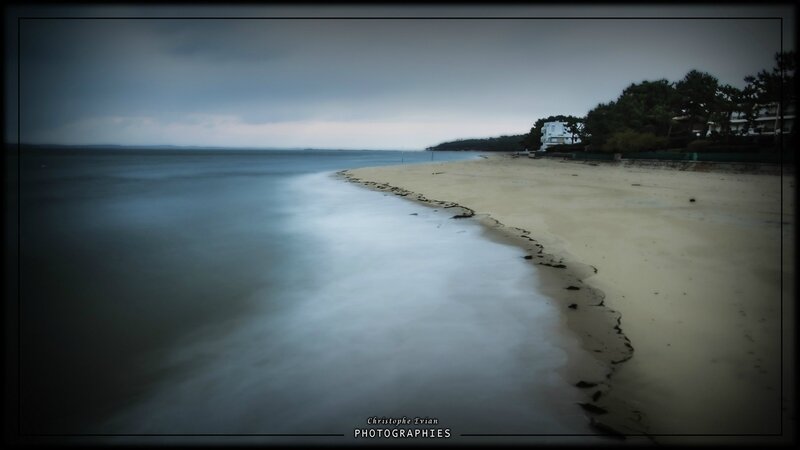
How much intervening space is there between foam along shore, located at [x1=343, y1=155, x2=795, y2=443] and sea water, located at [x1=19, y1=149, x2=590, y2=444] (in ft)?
1.43

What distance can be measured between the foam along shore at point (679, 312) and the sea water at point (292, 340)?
1.43 feet

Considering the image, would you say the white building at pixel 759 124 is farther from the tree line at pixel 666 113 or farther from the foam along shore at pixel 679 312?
the foam along shore at pixel 679 312

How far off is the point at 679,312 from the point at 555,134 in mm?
91305

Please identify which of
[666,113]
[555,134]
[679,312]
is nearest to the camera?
[679,312]

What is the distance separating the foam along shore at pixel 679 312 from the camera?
2.82 metres

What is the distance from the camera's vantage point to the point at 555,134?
86188 millimetres

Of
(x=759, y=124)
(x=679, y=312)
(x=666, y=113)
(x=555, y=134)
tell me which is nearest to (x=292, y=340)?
(x=679, y=312)

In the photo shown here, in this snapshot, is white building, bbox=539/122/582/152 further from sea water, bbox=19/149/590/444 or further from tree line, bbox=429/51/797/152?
sea water, bbox=19/149/590/444

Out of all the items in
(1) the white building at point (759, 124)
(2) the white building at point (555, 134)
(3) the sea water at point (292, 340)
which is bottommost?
(3) the sea water at point (292, 340)

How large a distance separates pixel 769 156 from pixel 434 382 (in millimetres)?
28442

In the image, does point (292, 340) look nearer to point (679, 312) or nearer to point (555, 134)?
point (679, 312)

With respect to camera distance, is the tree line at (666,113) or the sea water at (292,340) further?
the tree line at (666,113)

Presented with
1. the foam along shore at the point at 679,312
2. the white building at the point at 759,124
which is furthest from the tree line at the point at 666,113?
the foam along shore at the point at 679,312

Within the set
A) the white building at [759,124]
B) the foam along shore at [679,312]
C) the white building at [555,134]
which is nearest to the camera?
the foam along shore at [679,312]
